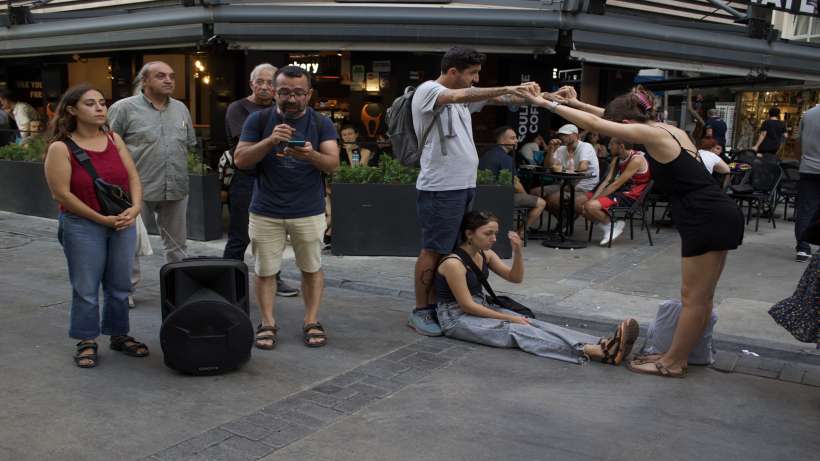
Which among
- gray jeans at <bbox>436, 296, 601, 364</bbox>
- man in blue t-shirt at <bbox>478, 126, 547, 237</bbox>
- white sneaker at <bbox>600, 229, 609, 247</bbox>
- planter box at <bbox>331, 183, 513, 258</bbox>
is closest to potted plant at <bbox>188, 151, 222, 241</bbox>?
planter box at <bbox>331, 183, 513, 258</bbox>

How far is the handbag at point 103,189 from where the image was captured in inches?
192

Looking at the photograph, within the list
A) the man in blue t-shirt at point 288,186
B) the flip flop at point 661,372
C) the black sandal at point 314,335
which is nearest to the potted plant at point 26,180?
the man in blue t-shirt at point 288,186

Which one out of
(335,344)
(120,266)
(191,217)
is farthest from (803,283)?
(191,217)

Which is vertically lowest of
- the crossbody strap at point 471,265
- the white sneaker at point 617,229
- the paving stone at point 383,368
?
the paving stone at point 383,368

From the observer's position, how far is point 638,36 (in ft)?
36.6

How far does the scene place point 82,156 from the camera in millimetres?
4871

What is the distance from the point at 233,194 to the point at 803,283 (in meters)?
4.22

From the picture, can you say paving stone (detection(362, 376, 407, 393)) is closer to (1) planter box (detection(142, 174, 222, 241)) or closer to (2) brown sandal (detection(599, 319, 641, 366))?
(2) brown sandal (detection(599, 319, 641, 366))

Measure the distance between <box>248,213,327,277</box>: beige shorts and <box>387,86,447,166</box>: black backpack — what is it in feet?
2.59

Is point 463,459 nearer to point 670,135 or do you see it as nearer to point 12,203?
point 670,135

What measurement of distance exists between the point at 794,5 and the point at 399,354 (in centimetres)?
982

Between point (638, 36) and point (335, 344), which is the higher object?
point (638, 36)

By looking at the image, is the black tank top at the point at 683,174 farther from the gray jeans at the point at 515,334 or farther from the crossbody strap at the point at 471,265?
the crossbody strap at the point at 471,265

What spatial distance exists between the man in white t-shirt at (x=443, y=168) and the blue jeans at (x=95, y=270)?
2.04 metres
